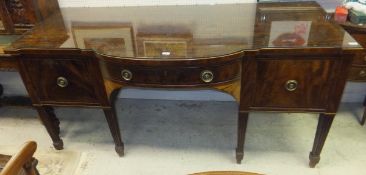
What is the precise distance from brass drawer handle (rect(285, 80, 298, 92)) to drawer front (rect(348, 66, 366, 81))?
50 cm

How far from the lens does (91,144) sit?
189 cm

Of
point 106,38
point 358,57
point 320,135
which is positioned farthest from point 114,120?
point 358,57

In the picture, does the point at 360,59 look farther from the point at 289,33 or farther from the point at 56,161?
the point at 56,161

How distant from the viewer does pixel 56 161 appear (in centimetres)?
176

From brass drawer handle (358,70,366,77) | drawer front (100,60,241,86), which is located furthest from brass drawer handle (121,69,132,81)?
brass drawer handle (358,70,366,77)

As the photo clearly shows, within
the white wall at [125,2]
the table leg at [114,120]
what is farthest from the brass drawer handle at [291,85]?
the table leg at [114,120]

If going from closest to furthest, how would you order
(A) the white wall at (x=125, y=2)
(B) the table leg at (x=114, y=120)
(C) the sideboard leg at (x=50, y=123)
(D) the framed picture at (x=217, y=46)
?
(D) the framed picture at (x=217, y=46) < (B) the table leg at (x=114, y=120) < (C) the sideboard leg at (x=50, y=123) < (A) the white wall at (x=125, y=2)

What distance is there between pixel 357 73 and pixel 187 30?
0.97 m

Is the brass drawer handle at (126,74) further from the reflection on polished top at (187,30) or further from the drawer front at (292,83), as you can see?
the drawer front at (292,83)

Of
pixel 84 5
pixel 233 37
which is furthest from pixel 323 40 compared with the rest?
pixel 84 5

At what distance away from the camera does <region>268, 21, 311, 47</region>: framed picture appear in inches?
47.1

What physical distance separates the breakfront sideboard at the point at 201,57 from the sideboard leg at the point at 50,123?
0.11 feet

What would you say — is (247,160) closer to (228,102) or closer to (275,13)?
(228,102)

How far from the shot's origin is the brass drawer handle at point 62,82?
1.42 m
